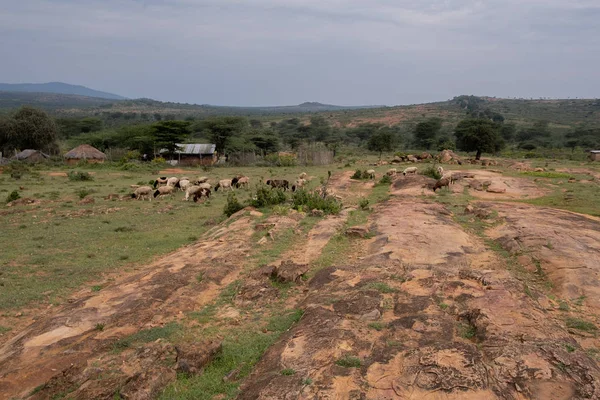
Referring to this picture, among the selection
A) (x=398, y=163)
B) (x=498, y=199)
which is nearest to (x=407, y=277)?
(x=498, y=199)

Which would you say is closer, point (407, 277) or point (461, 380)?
point (461, 380)

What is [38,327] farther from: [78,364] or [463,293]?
[463,293]

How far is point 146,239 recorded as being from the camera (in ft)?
39.8

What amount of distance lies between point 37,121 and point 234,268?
40455 millimetres

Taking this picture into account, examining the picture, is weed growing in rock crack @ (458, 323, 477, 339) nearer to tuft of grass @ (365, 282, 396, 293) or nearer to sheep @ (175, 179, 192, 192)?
tuft of grass @ (365, 282, 396, 293)

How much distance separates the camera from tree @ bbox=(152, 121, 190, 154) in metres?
36.9

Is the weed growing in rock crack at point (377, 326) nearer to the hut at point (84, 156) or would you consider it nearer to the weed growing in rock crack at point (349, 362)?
the weed growing in rock crack at point (349, 362)


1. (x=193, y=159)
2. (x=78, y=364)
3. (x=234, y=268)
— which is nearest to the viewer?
(x=78, y=364)

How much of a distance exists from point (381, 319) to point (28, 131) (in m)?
44.0

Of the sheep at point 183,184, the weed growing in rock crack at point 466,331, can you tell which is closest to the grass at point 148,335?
the weed growing in rock crack at point 466,331

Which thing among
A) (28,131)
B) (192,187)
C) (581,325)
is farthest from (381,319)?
(28,131)

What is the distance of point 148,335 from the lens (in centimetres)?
582

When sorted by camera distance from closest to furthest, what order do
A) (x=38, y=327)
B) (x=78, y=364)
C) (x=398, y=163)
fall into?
(x=78, y=364)
(x=38, y=327)
(x=398, y=163)

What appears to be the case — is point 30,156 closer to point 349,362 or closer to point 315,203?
point 315,203
